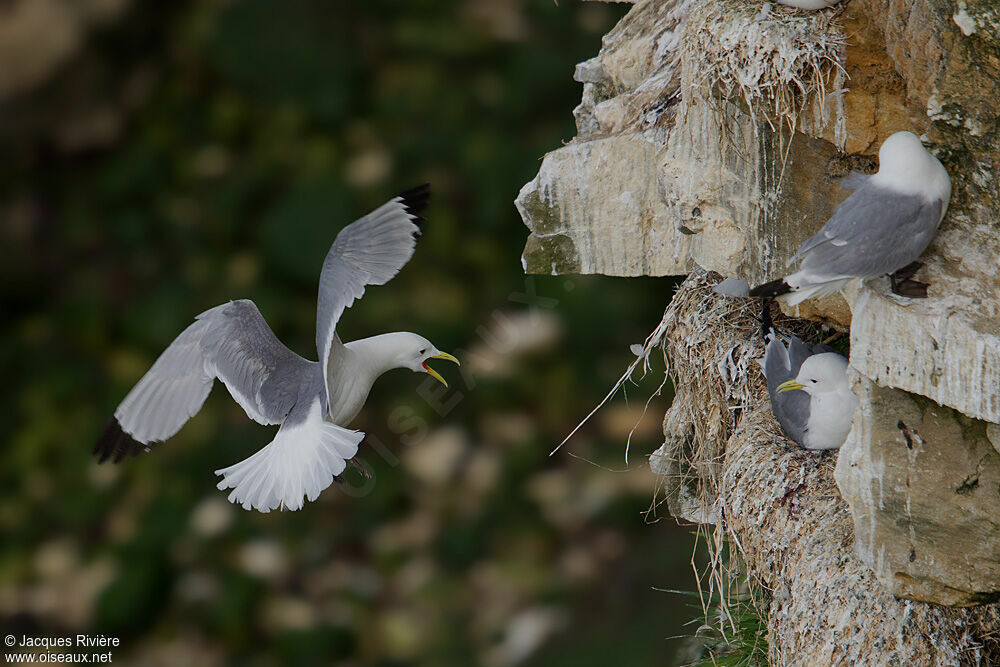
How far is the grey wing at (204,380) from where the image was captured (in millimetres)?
2357

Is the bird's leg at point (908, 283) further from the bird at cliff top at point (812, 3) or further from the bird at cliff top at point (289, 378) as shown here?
the bird at cliff top at point (289, 378)

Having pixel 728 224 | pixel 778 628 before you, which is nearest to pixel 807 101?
pixel 728 224

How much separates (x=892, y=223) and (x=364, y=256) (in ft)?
3.40

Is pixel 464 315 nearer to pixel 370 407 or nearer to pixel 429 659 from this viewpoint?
pixel 370 407

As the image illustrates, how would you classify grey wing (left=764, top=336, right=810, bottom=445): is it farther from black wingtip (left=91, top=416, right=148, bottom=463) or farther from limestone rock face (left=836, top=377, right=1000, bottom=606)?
black wingtip (left=91, top=416, right=148, bottom=463)

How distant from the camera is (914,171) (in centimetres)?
148

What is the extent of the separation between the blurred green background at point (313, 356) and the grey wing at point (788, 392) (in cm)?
281

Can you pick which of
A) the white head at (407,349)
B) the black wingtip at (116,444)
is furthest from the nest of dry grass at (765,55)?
the black wingtip at (116,444)

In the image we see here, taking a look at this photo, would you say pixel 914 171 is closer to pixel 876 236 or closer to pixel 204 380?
pixel 876 236

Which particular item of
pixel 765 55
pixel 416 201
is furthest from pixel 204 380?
pixel 765 55

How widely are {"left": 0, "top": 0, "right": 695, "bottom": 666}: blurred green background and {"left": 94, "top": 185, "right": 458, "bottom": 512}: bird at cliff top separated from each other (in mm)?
2549
